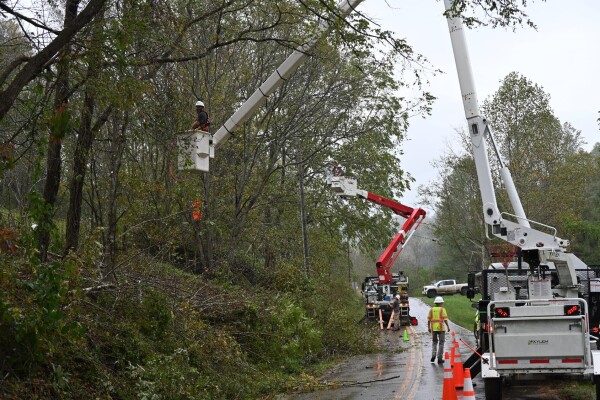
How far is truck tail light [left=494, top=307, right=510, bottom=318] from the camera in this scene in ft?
40.9

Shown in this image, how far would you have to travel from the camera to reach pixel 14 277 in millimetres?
9430

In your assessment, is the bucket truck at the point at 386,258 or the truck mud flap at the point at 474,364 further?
the bucket truck at the point at 386,258

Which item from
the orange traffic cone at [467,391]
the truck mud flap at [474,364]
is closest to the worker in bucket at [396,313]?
the truck mud flap at [474,364]

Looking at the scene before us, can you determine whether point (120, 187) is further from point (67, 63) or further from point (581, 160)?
point (581, 160)

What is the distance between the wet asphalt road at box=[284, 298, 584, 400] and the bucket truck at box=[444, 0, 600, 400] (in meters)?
0.97

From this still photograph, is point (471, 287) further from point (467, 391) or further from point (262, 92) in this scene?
point (467, 391)

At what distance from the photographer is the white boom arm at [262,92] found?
16.9 m

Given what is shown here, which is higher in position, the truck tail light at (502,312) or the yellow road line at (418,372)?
the truck tail light at (502,312)

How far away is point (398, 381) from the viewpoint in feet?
53.1

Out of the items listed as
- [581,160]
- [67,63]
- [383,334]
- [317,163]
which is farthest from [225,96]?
[581,160]

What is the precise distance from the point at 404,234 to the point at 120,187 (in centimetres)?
1407

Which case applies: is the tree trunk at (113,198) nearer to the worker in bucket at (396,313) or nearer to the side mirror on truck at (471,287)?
the side mirror on truck at (471,287)

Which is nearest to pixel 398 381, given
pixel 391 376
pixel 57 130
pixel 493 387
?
pixel 391 376

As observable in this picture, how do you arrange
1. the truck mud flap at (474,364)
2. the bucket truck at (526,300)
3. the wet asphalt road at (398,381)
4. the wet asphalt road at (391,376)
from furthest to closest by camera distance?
the truck mud flap at (474,364) < the wet asphalt road at (391,376) < the wet asphalt road at (398,381) < the bucket truck at (526,300)
